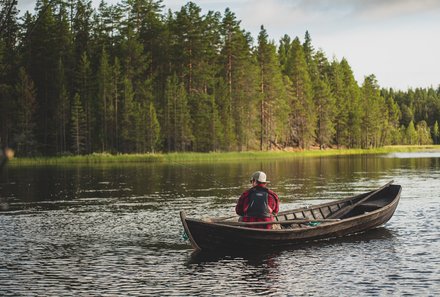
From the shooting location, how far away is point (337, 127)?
120 m

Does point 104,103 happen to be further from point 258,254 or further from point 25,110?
point 258,254

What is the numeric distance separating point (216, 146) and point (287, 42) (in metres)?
82.2

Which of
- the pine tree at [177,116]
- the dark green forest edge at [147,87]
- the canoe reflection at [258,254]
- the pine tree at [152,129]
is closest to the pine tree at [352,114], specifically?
the dark green forest edge at [147,87]

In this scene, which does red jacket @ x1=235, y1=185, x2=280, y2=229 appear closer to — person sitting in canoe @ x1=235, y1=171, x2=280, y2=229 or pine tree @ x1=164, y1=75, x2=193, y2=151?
person sitting in canoe @ x1=235, y1=171, x2=280, y2=229

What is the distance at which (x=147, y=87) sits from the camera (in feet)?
271

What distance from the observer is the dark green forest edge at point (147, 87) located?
76625 mm

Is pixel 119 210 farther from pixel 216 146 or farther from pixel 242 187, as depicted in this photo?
pixel 216 146

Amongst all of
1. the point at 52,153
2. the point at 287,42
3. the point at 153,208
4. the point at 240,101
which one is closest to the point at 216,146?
the point at 240,101

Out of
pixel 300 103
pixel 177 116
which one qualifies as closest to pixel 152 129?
pixel 177 116

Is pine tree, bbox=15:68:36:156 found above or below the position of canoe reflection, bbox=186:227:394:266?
above

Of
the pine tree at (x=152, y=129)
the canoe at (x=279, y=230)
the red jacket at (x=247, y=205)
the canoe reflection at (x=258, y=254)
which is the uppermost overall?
the pine tree at (x=152, y=129)

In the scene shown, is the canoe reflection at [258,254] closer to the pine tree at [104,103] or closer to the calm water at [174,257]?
the calm water at [174,257]

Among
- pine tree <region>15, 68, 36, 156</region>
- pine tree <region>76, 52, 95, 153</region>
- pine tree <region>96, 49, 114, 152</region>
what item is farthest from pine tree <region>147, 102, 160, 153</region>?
pine tree <region>15, 68, 36, 156</region>

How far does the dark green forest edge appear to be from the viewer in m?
76.6
